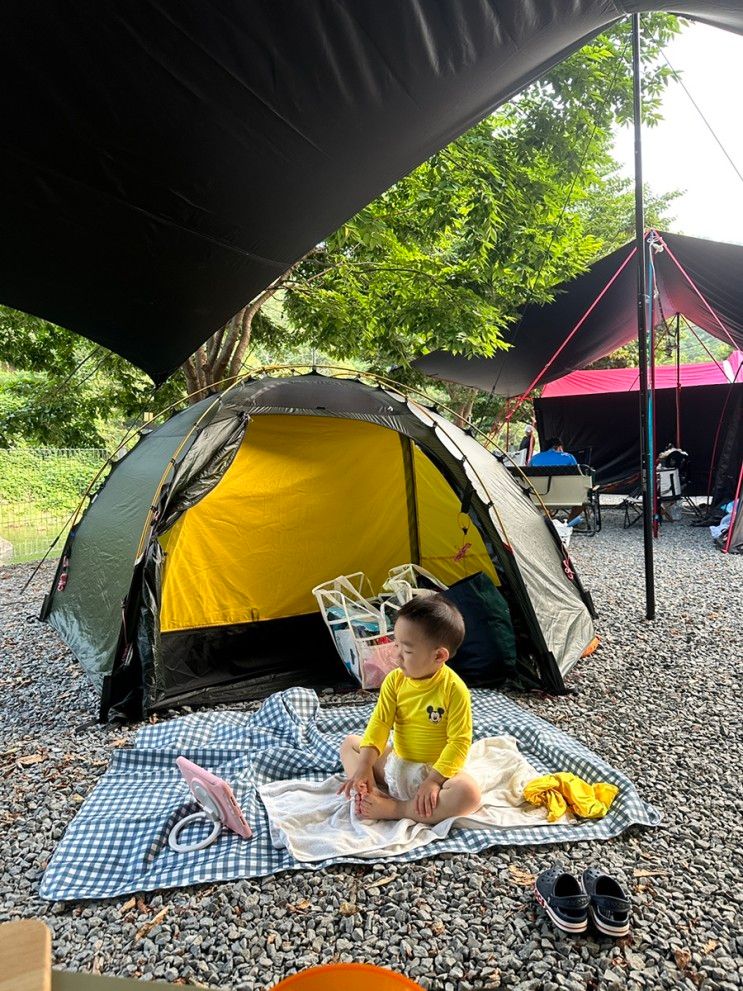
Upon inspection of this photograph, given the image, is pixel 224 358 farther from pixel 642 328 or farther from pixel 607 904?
pixel 607 904

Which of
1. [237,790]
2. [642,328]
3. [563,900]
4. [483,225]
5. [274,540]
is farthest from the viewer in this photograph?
[483,225]

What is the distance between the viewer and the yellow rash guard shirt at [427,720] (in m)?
2.33

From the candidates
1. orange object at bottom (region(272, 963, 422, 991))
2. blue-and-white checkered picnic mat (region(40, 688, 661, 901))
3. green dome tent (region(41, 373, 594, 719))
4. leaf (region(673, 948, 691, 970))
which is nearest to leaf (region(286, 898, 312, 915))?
blue-and-white checkered picnic mat (region(40, 688, 661, 901))

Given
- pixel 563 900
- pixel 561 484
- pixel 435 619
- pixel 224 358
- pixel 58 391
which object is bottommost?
pixel 563 900

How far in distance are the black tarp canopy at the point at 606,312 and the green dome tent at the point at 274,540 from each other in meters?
→ 4.79

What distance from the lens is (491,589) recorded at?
395 cm

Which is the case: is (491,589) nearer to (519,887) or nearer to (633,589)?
(519,887)

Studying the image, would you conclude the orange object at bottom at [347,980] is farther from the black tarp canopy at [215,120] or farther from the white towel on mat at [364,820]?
the black tarp canopy at [215,120]

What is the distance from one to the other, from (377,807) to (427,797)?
0.63 feet

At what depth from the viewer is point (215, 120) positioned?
178 cm

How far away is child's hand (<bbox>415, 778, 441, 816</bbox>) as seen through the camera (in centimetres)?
233

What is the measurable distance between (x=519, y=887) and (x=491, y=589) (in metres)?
2.03

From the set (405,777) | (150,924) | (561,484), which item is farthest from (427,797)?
(561,484)

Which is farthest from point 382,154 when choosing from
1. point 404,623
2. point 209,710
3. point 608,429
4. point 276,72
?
point 608,429
